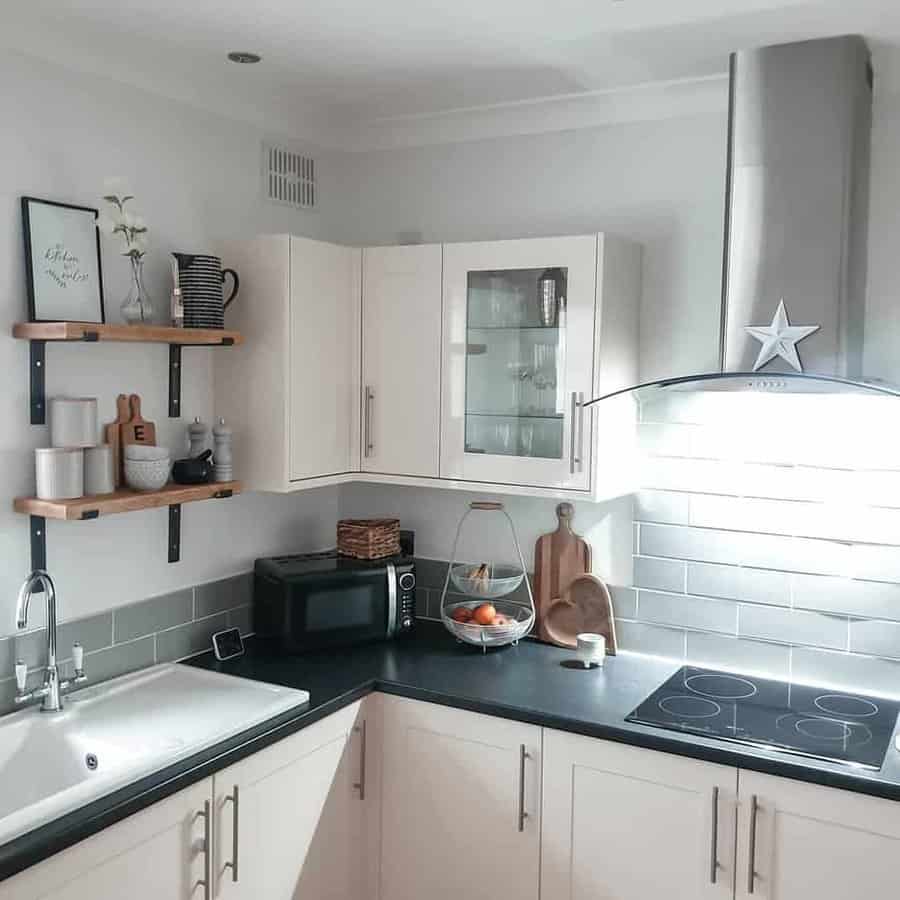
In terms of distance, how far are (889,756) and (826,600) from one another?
0.52m

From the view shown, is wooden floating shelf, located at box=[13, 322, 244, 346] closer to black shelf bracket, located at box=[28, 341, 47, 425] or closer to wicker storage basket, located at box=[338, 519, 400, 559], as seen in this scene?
black shelf bracket, located at box=[28, 341, 47, 425]

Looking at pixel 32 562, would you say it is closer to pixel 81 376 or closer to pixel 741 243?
pixel 81 376

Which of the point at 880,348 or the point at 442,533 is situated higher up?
the point at 880,348

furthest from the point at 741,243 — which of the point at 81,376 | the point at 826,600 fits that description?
the point at 81,376

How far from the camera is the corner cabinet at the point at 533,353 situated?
2.74 meters

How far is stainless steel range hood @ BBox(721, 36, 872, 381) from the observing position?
234cm

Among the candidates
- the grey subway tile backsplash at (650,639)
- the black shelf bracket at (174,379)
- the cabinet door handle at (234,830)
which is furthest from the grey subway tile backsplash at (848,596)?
the black shelf bracket at (174,379)

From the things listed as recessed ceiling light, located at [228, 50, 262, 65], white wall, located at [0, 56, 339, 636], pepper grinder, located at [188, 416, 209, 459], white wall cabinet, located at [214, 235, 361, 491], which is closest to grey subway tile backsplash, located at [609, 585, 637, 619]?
white wall cabinet, located at [214, 235, 361, 491]

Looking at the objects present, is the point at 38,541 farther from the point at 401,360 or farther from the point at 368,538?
the point at 401,360

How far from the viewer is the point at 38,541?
2426 mm

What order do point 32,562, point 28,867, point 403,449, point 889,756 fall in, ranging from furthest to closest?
point 403,449 < point 32,562 < point 889,756 < point 28,867

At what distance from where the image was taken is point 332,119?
10.5ft

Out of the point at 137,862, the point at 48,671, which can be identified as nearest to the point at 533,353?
the point at 48,671

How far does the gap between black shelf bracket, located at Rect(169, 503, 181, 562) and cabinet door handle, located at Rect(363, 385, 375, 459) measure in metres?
0.58
